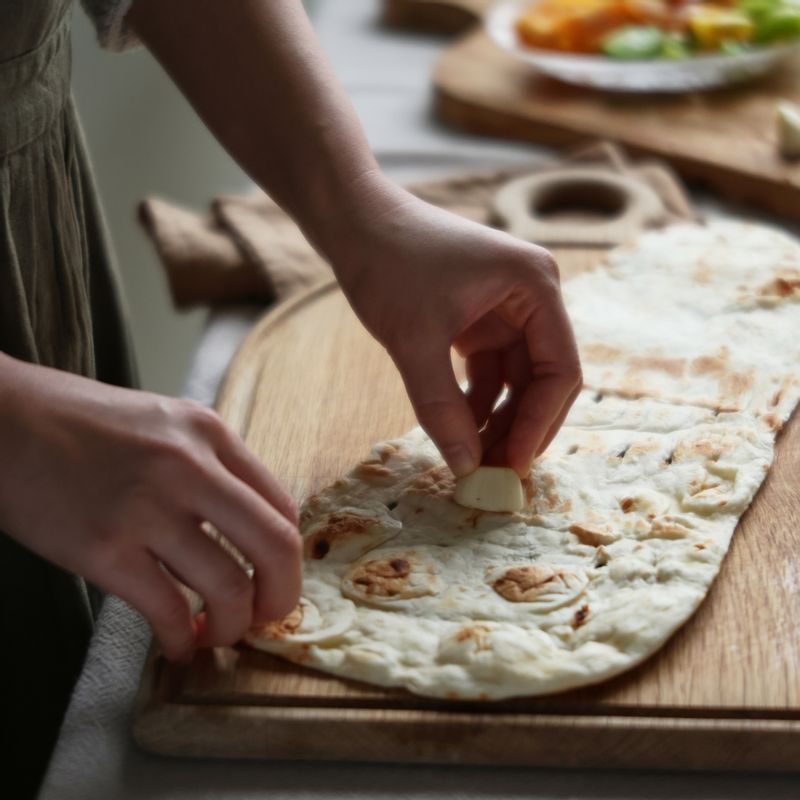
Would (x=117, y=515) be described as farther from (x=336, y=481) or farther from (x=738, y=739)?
(x=738, y=739)

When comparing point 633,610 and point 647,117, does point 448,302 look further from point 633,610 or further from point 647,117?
point 647,117

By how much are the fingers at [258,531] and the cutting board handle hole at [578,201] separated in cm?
97

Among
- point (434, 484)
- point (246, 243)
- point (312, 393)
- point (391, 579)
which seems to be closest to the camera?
point (391, 579)

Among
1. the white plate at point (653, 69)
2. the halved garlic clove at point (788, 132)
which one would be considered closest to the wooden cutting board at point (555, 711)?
the halved garlic clove at point (788, 132)

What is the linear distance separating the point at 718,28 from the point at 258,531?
1.43 m

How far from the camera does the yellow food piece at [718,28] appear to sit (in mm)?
1873

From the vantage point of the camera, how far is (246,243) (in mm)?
1545

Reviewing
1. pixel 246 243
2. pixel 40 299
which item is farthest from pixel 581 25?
pixel 40 299

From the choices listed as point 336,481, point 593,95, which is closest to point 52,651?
point 336,481

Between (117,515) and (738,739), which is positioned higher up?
(117,515)

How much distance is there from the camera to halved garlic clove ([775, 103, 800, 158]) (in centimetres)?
171

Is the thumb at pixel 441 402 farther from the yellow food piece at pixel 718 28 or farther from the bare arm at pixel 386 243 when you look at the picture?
the yellow food piece at pixel 718 28

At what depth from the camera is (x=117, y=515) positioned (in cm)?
73

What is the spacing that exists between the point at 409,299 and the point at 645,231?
0.66m
